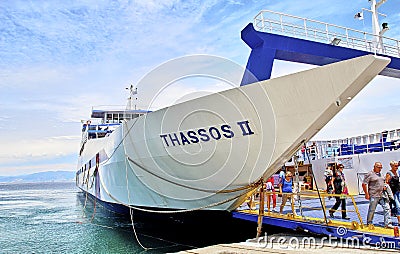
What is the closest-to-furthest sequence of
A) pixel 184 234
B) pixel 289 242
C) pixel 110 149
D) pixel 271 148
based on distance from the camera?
1. pixel 289 242
2. pixel 271 148
3. pixel 184 234
4. pixel 110 149

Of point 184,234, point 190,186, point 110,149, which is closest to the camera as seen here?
point 190,186

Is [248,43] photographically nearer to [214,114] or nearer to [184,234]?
[214,114]

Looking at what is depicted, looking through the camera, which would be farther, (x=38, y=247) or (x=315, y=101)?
(x=38, y=247)

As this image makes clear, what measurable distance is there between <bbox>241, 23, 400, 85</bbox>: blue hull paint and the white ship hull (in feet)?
5.24

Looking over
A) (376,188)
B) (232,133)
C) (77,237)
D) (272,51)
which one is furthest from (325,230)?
(77,237)

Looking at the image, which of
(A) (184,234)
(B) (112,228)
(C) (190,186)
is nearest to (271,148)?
(C) (190,186)

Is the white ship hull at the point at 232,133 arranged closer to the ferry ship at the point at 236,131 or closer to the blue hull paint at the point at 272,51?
the ferry ship at the point at 236,131

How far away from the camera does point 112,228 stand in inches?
→ 512

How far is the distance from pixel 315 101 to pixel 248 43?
3.01m

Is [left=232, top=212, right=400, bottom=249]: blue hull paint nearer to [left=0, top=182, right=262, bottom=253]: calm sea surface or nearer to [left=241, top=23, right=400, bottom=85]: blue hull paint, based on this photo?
[left=0, top=182, right=262, bottom=253]: calm sea surface

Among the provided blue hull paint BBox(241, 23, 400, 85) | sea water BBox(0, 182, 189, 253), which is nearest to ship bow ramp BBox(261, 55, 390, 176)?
blue hull paint BBox(241, 23, 400, 85)

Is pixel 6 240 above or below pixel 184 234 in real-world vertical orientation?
below

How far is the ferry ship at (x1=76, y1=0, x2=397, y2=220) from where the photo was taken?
633cm

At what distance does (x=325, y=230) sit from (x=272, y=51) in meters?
4.64
